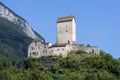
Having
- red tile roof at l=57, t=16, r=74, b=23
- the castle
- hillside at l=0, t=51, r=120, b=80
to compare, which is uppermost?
red tile roof at l=57, t=16, r=74, b=23

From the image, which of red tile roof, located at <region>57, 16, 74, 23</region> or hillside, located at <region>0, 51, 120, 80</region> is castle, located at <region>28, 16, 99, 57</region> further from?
hillside, located at <region>0, 51, 120, 80</region>

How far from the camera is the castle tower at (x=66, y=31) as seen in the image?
93.2 meters

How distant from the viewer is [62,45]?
296 ft

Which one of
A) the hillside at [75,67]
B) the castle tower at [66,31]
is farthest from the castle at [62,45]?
the hillside at [75,67]

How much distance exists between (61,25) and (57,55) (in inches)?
282

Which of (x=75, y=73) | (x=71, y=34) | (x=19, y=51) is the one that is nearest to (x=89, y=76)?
(x=75, y=73)

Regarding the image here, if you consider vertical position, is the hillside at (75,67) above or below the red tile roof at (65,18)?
Answer: below

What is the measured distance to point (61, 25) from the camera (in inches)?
3713

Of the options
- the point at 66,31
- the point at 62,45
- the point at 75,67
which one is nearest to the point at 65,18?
the point at 66,31

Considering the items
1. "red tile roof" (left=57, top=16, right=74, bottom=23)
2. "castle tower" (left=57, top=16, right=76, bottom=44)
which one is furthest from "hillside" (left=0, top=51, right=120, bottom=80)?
"red tile roof" (left=57, top=16, right=74, bottom=23)

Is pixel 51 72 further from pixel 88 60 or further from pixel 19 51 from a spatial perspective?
pixel 19 51

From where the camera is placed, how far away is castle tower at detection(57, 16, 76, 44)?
93.2m

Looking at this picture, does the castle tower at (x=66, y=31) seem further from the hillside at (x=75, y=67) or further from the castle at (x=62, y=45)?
the hillside at (x=75, y=67)

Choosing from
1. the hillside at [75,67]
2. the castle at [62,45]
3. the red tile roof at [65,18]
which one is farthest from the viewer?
the red tile roof at [65,18]
